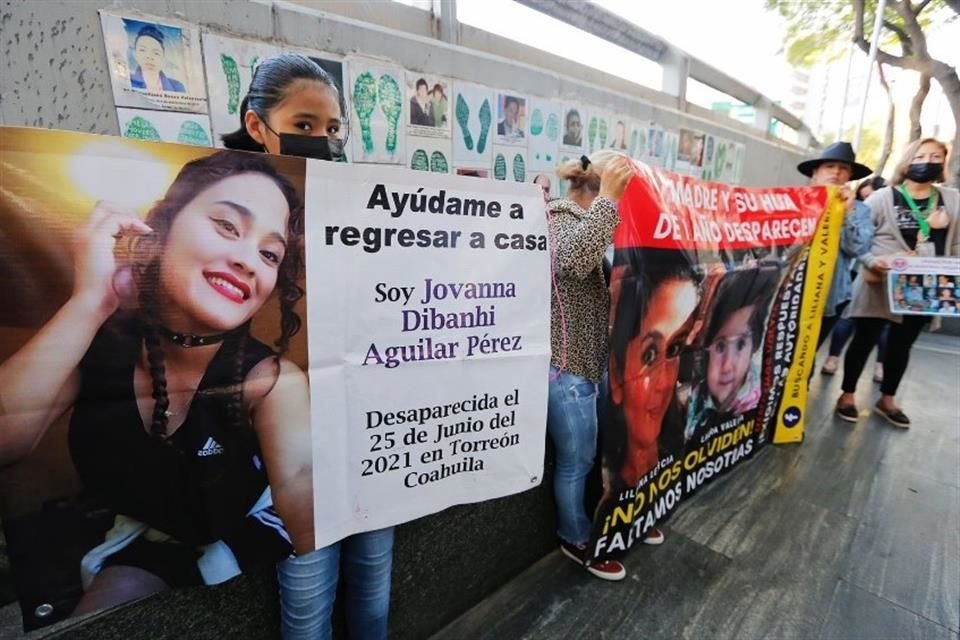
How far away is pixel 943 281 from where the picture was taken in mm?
3055

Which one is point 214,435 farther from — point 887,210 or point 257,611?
point 887,210

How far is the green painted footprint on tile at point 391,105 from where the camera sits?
119 inches

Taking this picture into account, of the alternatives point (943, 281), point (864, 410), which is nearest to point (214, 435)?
point (943, 281)

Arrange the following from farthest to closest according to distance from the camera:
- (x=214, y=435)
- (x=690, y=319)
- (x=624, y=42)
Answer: (x=624, y=42) → (x=690, y=319) → (x=214, y=435)

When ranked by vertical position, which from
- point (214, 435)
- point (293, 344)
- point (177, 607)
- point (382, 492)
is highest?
point (293, 344)

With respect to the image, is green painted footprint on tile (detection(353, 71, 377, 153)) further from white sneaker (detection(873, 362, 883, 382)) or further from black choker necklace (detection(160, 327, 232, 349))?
white sneaker (detection(873, 362, 883, 382))

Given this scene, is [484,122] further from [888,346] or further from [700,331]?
[888,346]

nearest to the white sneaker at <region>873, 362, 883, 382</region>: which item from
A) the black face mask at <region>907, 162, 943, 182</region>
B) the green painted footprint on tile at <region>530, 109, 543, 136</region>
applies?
the black face mask at <region>907, 162, 943, 182</region>

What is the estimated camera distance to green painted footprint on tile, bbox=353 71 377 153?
290 centimetres

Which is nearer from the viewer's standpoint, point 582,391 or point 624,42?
point 582,391

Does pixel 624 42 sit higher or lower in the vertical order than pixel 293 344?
higher

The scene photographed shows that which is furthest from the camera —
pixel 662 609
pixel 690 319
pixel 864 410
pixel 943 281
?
pixel 864 410

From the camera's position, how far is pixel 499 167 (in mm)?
3787

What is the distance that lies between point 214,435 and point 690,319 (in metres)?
1.80
